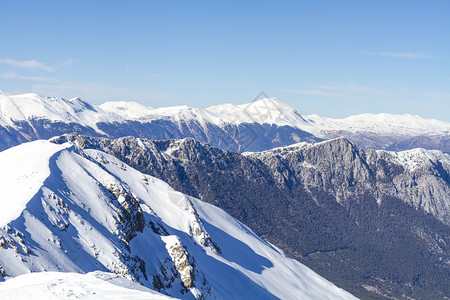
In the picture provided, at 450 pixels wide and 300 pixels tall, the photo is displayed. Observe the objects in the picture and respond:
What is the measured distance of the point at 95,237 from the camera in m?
92.9

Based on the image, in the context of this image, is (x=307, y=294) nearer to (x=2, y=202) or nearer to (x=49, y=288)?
(x=2, y=202)

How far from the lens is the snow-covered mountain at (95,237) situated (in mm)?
73062

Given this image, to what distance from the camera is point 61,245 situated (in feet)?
267

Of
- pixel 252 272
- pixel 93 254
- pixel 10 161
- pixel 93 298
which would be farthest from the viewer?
pixel 252 272

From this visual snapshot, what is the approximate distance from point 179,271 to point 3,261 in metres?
57.0

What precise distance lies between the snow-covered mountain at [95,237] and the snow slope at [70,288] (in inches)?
12.1

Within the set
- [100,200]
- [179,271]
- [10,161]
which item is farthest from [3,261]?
[10,161]

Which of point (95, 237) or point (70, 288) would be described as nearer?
point (70, 288)

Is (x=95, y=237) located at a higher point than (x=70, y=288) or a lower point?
lower

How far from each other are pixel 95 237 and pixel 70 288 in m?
49.6

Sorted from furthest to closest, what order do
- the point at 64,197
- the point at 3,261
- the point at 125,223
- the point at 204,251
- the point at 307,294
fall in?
the point at 307,294 < the point at 204,251 < the point at 125,223 < the point at 64,197 < the point at 3,261

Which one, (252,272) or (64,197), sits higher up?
(64,197)

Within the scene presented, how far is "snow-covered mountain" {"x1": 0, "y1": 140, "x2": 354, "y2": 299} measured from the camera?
7306 centimetres

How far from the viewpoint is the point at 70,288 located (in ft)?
149
